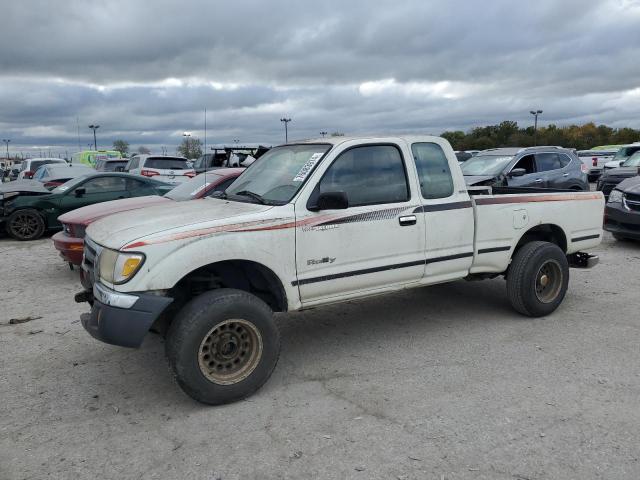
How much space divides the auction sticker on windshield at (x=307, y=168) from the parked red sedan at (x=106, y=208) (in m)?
2.43

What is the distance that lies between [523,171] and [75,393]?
31.5 feet

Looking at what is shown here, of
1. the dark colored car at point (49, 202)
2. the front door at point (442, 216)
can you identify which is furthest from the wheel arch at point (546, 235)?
the dark colored car at point (49, 202)

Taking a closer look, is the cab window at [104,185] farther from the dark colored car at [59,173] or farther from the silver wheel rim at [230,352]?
the silver wheel rim at [230,352]

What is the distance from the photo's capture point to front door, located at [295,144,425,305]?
4199 millimetres

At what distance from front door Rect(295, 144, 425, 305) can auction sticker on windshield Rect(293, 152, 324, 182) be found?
0.13 metres

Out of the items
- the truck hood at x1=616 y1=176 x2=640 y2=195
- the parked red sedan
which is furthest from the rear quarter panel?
the truck hood at x1=616 y1=176 x2=640 y2=195

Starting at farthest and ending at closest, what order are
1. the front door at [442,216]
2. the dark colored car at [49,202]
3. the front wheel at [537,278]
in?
the dark colored car at [49,202] < the front wheel at [537,278] < the front door at [442,216]

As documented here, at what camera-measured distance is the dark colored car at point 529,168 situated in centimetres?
1141

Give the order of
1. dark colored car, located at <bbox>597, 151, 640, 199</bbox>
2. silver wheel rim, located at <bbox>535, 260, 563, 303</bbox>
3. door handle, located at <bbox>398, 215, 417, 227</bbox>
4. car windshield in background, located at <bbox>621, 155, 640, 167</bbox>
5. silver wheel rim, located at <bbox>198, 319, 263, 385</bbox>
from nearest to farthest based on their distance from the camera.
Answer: silver wheel rim, located at <bbox>198, 319, 263, 385</bbox>, door handle, located at <bbox>398, 215, 417, 227</bbox>, silver wheel rim, located at <bbox>535, 260, 563, 303</bbox>, dark colored car, located at <bbox>597, 151, 640, 199</bbox>, car windshield in background, located at <bbox>621, 155, 640, 167</bbox>

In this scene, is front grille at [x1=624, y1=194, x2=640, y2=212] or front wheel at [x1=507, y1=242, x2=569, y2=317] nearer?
front wheel at [x1=507, y1=242, x2=569, y2=317]

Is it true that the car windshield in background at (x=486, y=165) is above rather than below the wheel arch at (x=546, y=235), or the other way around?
above

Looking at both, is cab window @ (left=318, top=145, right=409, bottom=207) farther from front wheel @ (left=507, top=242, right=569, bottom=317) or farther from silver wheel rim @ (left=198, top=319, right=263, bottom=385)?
front wheel @ (left=507, top=242, right=569, bottom=317)

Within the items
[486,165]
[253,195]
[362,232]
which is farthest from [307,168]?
[486,165]

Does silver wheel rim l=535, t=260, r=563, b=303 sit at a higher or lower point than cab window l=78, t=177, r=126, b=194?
lower
